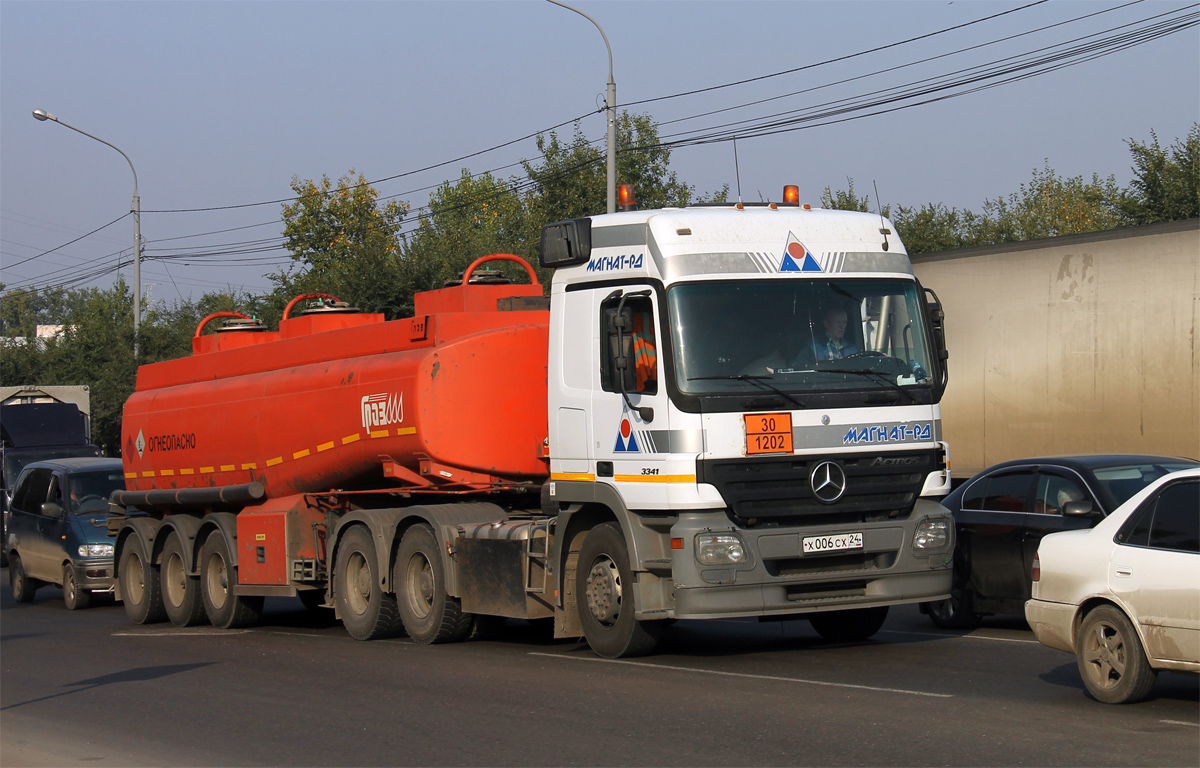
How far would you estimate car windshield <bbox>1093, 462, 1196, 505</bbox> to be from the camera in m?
10.7

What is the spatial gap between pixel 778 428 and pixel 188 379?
10203mm

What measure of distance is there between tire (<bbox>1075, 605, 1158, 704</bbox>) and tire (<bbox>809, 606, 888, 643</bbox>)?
9.67 feet

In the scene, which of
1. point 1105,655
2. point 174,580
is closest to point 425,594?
point 174,580

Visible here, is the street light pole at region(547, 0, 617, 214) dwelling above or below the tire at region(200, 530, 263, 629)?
above

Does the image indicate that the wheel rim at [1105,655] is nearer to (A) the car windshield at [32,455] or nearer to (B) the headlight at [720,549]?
(B) the headlight at [720,549]

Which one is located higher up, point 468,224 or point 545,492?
point 468,224

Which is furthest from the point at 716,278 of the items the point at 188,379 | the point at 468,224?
the point at 468,224

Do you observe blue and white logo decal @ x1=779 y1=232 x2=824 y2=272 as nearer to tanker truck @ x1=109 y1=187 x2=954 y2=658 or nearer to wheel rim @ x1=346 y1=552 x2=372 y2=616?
tanker truck @ x1=109 y1=187 x2=954 y2=658

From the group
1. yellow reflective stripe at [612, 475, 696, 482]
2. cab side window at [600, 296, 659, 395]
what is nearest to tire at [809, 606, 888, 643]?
yellow reflective stripe at [612, 475, 696, 482]

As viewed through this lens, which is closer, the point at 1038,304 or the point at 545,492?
the point at 545,492

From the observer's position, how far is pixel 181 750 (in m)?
7.91

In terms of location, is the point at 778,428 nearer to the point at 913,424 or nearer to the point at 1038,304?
the point at 913,424

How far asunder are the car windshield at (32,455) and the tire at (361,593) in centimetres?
1590

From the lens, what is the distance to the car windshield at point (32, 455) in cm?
2712
